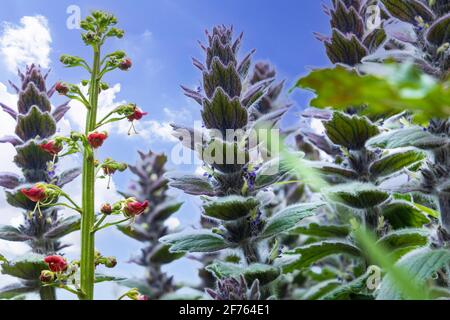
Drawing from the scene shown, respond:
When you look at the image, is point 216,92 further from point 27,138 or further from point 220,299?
point 27,138

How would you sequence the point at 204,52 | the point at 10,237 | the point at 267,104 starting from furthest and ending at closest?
the point at 267,104
the point at 10,237
the point at 204,52

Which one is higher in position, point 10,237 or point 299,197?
point 299,197

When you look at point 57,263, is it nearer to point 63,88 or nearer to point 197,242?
point 197,242

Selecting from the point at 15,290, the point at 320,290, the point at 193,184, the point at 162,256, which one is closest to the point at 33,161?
the point at 15,290

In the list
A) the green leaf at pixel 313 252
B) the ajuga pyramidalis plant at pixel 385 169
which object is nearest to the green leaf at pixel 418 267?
the ajuga pyramidalis plant at pixel 385 169

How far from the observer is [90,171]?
1858 mm

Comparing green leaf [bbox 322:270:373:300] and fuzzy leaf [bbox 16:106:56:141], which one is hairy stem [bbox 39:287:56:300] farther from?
green leaf [bbox 322:270:373:300]

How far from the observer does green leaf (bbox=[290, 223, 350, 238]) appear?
99.2 inches

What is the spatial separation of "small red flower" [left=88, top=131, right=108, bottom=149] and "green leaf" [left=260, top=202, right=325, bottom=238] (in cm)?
71

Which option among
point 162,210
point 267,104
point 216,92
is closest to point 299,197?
point 267,104

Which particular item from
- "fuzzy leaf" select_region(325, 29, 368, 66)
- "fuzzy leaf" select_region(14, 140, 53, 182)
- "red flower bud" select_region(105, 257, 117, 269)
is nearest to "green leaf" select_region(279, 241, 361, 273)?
"red flower bud" select_region(105, 257, 117, 269)

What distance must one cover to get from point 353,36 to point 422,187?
3.11 feet

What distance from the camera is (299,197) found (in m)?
3.91
